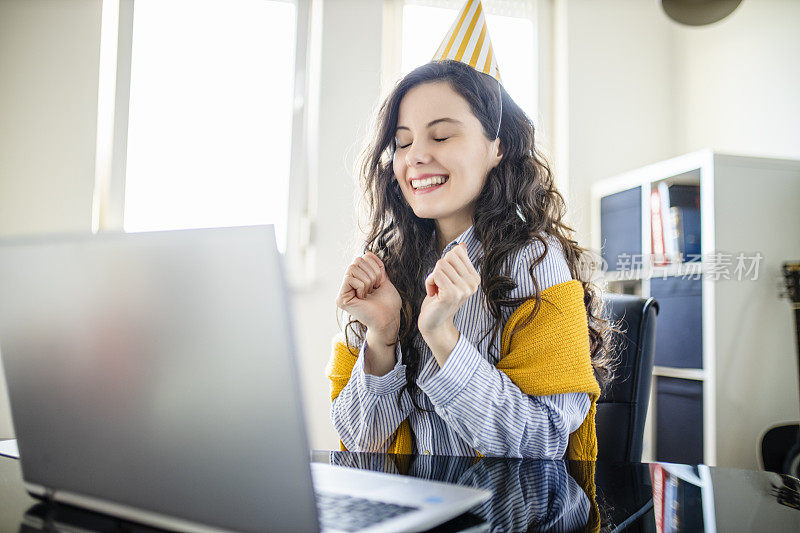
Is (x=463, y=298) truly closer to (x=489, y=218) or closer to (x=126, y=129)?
(x=489, y=218)

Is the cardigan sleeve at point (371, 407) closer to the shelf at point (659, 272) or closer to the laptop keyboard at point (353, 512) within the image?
the laptop keyboard at point (353, 512)

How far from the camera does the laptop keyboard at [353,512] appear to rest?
1.48ft

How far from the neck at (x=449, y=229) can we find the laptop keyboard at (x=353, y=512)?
0.76 metres

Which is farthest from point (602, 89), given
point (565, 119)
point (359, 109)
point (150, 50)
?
point (150, 50)

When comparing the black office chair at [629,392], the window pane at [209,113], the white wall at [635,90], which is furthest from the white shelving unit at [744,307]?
the window pane at [209,113]

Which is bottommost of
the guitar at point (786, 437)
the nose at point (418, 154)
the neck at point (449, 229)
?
the guitar at point (786, 437)

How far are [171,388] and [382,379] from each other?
2.08 feet

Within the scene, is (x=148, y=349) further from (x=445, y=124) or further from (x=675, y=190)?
(x=675, y=190)

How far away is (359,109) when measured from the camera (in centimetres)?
286

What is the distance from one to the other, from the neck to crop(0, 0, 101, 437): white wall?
1.82m

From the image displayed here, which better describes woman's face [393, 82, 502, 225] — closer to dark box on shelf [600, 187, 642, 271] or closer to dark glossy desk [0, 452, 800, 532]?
dark glossy desk [0, 452, 800, 532]

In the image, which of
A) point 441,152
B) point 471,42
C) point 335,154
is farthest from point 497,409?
point 335,154

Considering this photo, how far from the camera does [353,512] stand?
0.48m

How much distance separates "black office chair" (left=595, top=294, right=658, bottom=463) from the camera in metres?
1.07
